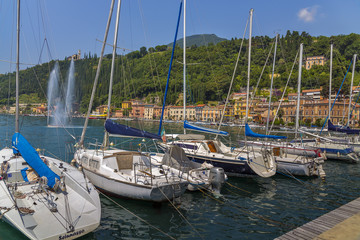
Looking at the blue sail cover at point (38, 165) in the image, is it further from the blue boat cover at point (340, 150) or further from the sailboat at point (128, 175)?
the blue boat cover at point (340, 150)

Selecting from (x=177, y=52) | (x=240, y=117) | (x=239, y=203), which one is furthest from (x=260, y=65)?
(x=239, y=203)

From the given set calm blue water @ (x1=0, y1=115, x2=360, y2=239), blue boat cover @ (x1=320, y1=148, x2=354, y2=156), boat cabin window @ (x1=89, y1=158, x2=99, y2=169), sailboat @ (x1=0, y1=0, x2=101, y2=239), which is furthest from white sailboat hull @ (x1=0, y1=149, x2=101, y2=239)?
blue boat cover @ (x1=320, y1=148, x2=354, y2=156)

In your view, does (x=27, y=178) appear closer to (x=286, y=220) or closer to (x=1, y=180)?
(x=1, y=180)

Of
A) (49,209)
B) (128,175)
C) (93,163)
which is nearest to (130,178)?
(128,175)

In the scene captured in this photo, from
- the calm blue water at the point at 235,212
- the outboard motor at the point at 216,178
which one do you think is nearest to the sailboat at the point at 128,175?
the calm blue water at the point at 235,212

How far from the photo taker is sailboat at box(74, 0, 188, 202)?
11.5 m

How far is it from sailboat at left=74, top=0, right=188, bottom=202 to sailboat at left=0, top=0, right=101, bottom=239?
2.06 m

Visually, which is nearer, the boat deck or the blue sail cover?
the boat deck

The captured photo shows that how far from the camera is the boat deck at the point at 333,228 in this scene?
7699 mm

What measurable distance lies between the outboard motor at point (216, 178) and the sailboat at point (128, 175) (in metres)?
1.85

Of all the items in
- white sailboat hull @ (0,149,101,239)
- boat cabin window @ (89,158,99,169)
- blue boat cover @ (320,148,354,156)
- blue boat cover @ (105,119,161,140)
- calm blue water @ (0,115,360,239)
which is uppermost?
blue boat cover @ (105,119,161,140)

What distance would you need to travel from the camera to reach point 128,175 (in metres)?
12.7

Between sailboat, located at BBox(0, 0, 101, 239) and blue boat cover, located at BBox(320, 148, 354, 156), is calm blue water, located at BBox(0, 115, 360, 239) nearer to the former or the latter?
sailboat, located at BBox(0, 0, 101, 239)

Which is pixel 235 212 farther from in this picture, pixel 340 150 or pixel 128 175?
pixel 340 150
